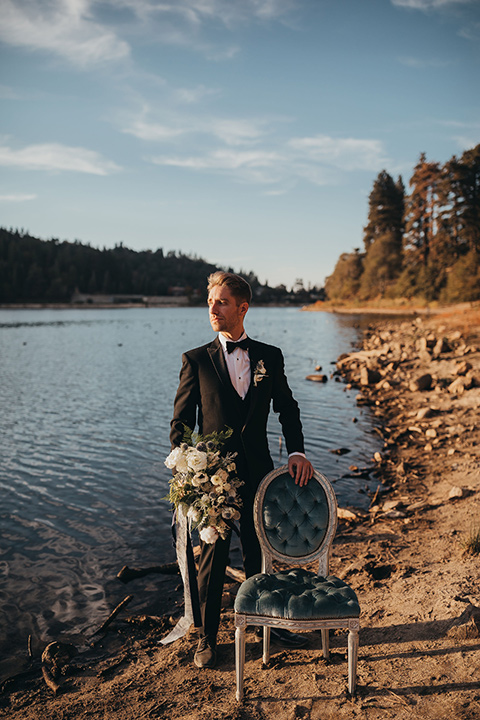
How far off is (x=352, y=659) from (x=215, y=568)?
46.9 inches

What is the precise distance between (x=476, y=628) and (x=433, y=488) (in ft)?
14.1

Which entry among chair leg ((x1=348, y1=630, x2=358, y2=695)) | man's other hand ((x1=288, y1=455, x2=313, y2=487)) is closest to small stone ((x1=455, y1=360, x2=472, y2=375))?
man's other hand ((x1=288, y1=455, x2=313, y2=487))

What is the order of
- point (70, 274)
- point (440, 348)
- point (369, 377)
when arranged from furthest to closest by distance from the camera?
1. point (70, 274)
2. point (440, 348)
3. point (369, 377)

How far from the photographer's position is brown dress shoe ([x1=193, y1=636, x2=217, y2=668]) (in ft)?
12.8

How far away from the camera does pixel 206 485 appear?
141 inches

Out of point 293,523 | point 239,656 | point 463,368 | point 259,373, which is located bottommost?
point 239,656

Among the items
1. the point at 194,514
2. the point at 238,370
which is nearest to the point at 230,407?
the point at 238,370

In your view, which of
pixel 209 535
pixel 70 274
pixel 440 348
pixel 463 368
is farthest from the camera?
pixel 70 274

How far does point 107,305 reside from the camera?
16262 centimetres

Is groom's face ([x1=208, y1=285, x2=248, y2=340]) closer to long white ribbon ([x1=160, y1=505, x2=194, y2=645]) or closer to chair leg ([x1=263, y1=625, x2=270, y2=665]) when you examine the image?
long white ribbon ([x1=160, y1=505, x2=194, y2=645])

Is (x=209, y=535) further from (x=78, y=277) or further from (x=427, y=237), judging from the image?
(x=78, y=277)

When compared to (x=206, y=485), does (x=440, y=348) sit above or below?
above

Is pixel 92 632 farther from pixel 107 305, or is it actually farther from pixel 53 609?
pixel 107 305

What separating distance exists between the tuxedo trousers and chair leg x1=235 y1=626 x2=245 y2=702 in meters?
0.59
